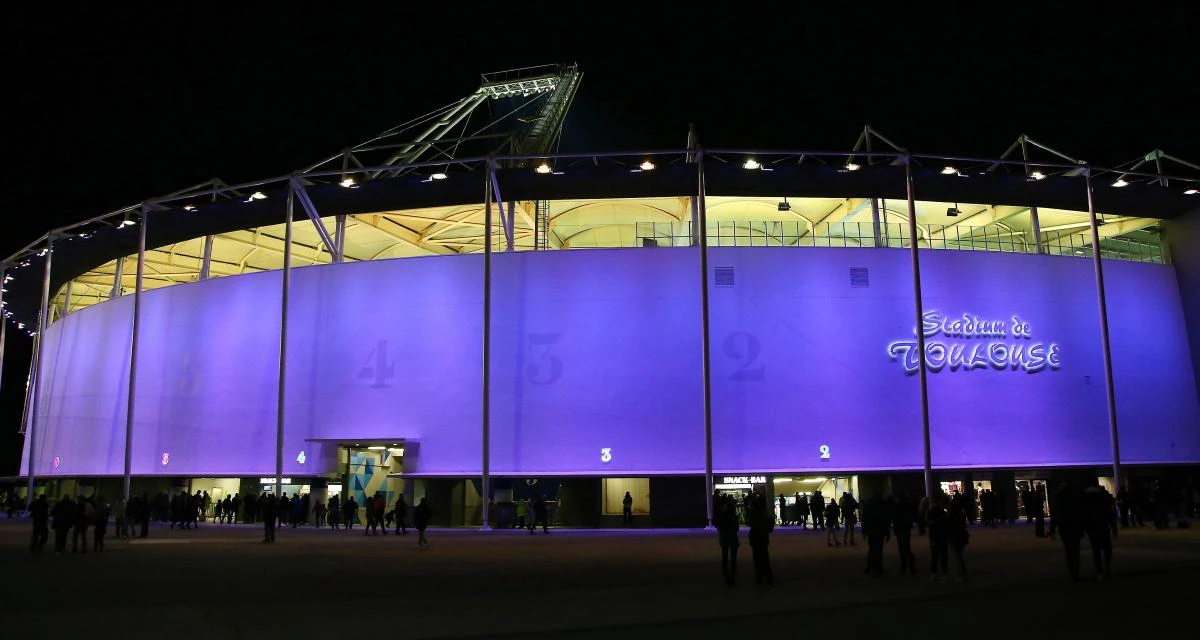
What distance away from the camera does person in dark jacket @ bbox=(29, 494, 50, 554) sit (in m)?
20.2

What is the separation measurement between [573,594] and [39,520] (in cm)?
1470

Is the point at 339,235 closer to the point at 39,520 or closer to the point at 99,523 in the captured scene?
the point at 99,523

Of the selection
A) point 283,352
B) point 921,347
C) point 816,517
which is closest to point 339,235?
point 283,352

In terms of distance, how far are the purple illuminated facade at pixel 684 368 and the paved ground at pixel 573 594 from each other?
10.8 metres

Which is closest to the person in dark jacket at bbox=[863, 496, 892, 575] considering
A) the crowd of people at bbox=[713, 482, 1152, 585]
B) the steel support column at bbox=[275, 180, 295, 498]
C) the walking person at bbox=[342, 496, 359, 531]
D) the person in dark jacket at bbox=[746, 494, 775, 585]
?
the crowd of people at bbox=[713, 482, 1152, 585]

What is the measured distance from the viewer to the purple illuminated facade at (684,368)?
31594 millimetres

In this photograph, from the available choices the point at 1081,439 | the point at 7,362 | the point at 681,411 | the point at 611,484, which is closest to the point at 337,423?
the point at 611,484

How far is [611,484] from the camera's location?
105ft

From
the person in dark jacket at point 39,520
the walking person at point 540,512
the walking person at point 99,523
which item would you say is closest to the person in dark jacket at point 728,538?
the walking person at point 540,512

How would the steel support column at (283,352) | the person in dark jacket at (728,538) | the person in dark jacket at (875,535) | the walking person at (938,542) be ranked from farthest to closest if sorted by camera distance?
the steel support column at (283,352)
the person in dark jacket at (875,535)
the person in dark jacket at (728,538)
the walking person at (938,542)

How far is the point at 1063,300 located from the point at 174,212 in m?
35.7

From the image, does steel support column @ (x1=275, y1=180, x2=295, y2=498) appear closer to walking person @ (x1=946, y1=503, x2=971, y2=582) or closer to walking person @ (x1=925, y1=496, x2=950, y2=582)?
walking person @ (x1=925, y1=496, x2=950, y2=582)

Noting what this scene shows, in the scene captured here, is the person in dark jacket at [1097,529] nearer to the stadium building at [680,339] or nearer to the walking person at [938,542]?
the walking person at [938,542]

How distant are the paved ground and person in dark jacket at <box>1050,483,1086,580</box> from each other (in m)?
0.39
